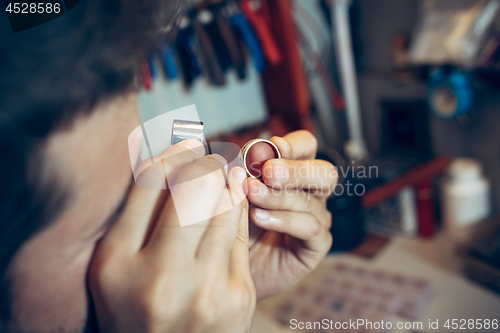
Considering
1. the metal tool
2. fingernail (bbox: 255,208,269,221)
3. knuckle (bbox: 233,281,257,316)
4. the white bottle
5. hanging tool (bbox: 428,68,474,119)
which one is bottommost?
the white bottle

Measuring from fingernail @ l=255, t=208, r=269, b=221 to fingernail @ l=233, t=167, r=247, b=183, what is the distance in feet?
0.19

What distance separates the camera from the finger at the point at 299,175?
0.30 meters

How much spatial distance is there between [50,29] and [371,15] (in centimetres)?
115

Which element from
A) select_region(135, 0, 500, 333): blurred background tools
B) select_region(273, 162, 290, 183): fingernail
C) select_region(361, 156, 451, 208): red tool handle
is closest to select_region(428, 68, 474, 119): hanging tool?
select_region(135, 0, 500, 333): blurred background tools

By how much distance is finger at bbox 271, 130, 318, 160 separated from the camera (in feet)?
1.18

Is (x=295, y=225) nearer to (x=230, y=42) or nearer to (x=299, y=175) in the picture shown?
(x=299, y=175)

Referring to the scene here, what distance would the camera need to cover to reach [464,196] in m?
0.90

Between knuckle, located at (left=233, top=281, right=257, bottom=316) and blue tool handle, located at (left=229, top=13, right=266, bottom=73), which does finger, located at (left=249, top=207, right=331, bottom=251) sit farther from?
blue tool handle, located at (left=229, top=13, right=266, bottom=73)

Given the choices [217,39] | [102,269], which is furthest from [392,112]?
[102,269]

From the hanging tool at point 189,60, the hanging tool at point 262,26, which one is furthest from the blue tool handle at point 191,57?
the hanging tool at point 262,26

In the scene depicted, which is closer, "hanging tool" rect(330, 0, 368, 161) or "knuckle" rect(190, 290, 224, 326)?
"knuckle" rect(190, 290, 224, 326)

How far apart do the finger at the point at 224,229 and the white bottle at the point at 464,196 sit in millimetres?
796

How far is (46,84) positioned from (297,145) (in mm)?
257

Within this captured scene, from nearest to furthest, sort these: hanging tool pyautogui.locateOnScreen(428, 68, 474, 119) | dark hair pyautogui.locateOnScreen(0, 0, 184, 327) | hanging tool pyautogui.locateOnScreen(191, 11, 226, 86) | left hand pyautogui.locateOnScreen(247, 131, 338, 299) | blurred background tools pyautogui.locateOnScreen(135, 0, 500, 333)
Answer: dark hair pyautogui.locateOnScreen(0, 0, 184, 327), left hand pyautogui.locateOnScreen(247, 131, 338, 299), blurred background tools pyautogui.locateOnScreen(135, 0, 500, 333), hanging tool pyautogui.locateOnScreen(428, 68, 474, 119), hanging tool pyautogui.locateOnScreen(191, 11, 226, 86)
